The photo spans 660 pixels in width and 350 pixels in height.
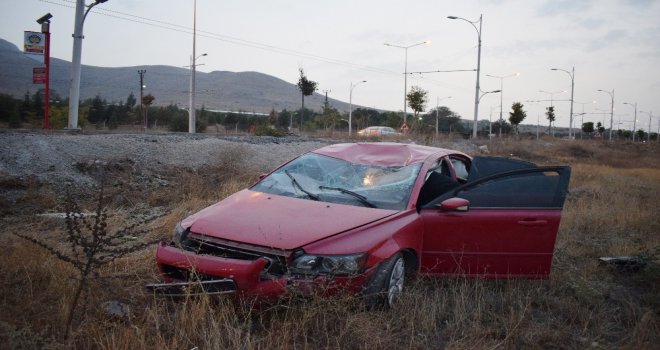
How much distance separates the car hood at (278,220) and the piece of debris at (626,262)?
304cm

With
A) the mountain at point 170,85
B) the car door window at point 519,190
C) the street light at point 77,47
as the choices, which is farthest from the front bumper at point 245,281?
the mountain at point 170,85

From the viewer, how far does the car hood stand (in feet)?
11.9

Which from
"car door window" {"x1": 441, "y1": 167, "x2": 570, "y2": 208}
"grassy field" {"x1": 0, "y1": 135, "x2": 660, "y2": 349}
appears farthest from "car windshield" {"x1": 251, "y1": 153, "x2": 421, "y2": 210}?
"grassy field" {"x1": 0, "y1": 135, "x2": 660, "y2": 349}

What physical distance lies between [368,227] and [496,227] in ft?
4.31

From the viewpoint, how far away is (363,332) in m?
3.39

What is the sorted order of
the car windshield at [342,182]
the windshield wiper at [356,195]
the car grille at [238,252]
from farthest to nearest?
the car windshield at [342,182] → the windshield wiper at [356,195] → the car grille at [238,252]

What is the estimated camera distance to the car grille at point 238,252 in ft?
11.5

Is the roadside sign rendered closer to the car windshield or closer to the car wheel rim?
the car windshield

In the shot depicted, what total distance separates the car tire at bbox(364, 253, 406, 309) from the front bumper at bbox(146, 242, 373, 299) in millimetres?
107

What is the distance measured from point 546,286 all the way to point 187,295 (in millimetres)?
3338

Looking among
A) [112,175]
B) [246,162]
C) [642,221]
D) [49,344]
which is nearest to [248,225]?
[49,344]

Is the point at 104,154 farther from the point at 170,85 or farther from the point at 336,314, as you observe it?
the point at 170,85

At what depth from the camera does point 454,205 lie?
4.31 m

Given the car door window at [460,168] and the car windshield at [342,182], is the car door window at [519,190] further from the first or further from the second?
the car door window at [460,168]
